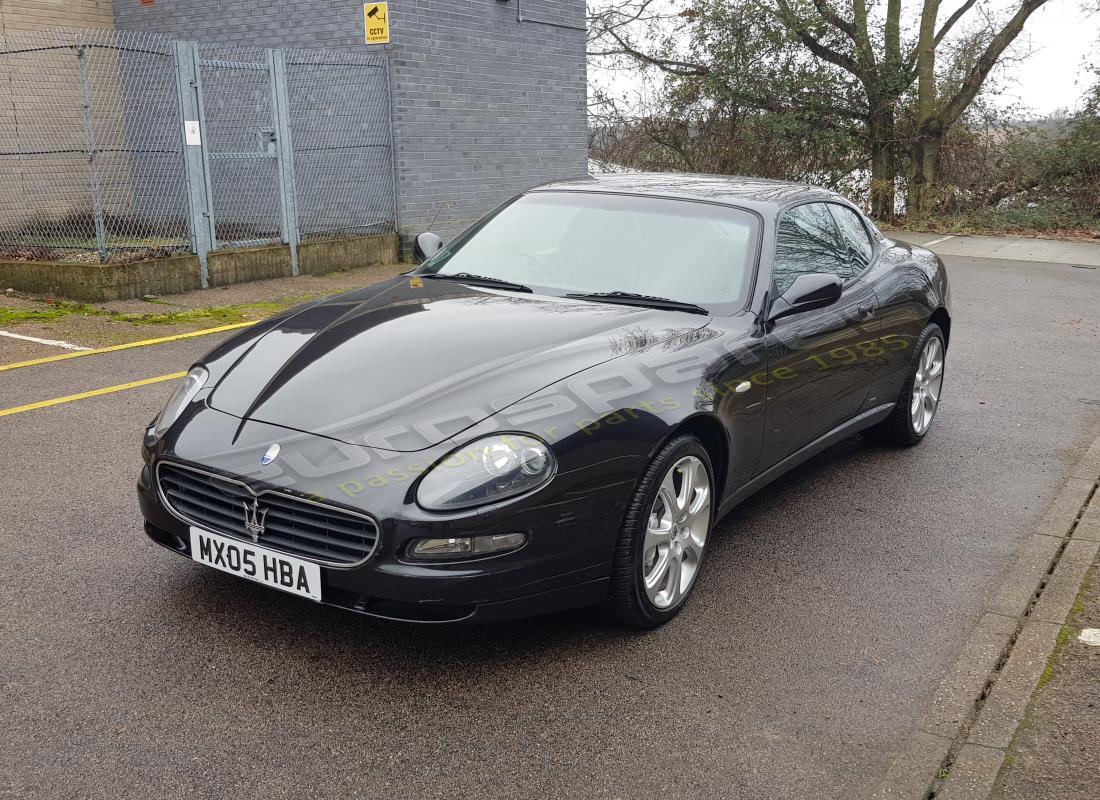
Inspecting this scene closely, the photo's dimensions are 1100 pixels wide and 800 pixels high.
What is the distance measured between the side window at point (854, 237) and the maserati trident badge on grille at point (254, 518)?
321 cm

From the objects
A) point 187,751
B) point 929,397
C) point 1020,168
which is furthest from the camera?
point 1020,168

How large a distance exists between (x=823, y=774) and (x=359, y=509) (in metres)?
1.47

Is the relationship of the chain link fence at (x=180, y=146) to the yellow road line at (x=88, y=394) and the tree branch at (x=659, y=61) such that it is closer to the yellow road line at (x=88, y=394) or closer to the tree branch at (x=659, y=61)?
the yellow road line at (x=88, y=394)

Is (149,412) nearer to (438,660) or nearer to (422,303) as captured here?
(422,303)

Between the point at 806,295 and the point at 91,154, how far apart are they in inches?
292

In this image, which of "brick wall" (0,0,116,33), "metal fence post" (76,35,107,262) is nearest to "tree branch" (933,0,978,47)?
"brick wall" (0,0,116,33)

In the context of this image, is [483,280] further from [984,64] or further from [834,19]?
[984,64]

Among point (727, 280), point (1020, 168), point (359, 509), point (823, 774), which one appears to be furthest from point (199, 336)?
point (1020, 168)

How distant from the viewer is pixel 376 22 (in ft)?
41.5

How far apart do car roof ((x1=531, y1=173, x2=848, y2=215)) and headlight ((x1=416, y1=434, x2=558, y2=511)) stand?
6.70ft

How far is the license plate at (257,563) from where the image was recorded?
3.15 m

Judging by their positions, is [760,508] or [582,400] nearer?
[582,400]

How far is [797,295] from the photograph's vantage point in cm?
433

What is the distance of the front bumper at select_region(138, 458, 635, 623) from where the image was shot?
3.06 meters
